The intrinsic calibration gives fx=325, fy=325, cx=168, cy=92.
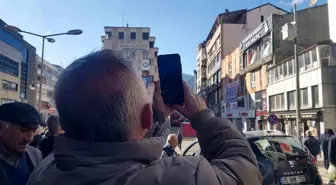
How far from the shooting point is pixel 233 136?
51.0 inches

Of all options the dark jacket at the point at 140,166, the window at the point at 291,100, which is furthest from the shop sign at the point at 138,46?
the dark jacket at the point at 140,166

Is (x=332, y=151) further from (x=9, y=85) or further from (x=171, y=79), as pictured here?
(x=9, y=85)

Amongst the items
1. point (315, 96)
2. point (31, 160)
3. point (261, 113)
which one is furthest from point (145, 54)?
point (31, 160)

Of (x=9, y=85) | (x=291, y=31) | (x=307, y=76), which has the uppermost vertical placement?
(x=291, y=31)

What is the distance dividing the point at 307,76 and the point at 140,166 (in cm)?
2475

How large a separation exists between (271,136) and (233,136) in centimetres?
563

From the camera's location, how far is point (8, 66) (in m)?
41.0

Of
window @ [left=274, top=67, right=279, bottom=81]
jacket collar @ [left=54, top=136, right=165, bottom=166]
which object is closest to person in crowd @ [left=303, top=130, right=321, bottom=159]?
jacket collar @ [left=54, top=136, right=165, bottom=166]

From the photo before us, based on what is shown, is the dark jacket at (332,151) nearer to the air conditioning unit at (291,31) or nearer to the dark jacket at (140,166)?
the air conditioning unit at (291,31)

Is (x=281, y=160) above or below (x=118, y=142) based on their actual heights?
below

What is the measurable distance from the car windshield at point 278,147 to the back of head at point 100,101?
5.34 m

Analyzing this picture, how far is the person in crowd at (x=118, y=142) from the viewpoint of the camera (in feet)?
3.51

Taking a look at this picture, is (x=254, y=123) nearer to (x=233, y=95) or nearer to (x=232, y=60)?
(x=233, y=95)

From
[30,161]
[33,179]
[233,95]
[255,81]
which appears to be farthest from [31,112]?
[233,95]
